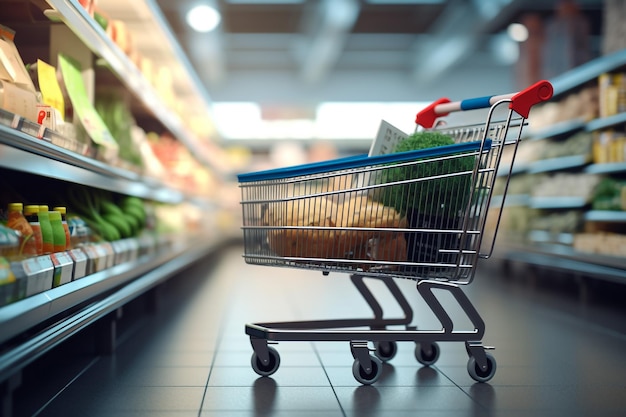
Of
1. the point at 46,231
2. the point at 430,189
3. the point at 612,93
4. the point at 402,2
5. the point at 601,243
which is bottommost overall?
the point at 601,243

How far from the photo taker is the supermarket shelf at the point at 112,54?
7.66ft

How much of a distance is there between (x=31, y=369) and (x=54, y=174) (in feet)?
2.28

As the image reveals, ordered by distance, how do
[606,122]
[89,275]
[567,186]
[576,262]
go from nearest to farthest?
[89,275] < [606,122] < [576,262] < [567,186]

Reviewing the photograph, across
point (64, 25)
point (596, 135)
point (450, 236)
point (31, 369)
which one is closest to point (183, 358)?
point (31, 369)

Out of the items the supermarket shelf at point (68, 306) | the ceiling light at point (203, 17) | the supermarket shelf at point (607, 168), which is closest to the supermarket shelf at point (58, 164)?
the supermarket shelf at point (68, 306)

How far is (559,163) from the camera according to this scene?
559cm

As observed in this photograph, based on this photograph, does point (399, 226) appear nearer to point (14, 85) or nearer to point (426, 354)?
point (426, 354)

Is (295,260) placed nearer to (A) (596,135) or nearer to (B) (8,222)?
(B) (8,222)

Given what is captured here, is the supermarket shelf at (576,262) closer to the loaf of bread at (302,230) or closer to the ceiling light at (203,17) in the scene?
the loaf of bread at (302,230)

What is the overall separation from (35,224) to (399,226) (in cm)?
113

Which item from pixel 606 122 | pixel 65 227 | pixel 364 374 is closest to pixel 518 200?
pixel 606 122

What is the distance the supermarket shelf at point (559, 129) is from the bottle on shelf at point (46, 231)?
4.24 m

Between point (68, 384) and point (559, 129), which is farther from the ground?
point (559, 129)

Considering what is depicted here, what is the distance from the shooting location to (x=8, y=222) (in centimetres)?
185
